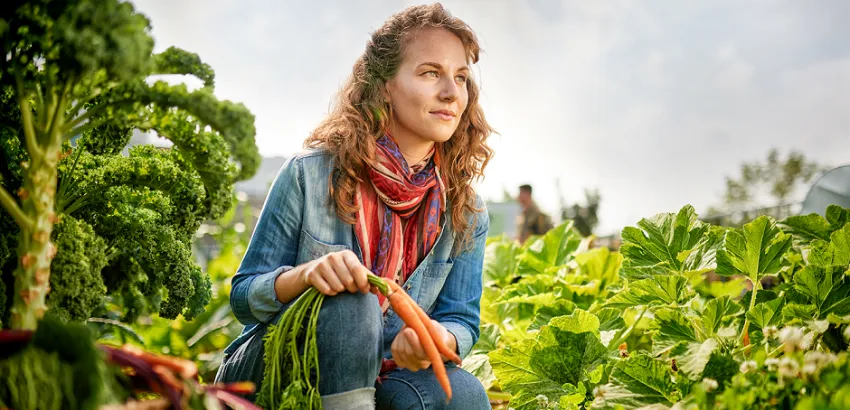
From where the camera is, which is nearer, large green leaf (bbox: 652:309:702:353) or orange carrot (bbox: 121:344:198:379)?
orange carrot (bbox: 121:344:198:379)

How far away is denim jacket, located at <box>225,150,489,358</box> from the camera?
1.77m


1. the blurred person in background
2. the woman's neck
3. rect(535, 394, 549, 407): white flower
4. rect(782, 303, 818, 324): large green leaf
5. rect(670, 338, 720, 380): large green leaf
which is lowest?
rect(535, 394, 549, 407): white flower

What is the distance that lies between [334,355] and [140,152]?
2.55 ft

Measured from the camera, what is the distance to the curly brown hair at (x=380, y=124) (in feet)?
6.41

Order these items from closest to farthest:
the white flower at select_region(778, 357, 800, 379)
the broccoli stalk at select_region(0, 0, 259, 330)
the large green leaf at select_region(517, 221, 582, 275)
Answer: the broccoli stalk at select_region(0, 0, 259, 330) < the white flower at select_region(778, 357, 800, 379) < the large green leaf at select_region(517, 221, 582, 275)

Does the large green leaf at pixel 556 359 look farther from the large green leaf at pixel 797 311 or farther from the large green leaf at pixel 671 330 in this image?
the large green leaf at pixel 797 311

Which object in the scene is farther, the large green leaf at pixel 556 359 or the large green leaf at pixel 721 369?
the large green leaf at pixel 556 359

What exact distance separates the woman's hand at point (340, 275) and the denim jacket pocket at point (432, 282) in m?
0.54

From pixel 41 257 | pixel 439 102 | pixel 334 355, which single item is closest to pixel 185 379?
pixel 41 257

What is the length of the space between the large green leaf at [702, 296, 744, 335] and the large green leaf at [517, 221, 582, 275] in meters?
1.58

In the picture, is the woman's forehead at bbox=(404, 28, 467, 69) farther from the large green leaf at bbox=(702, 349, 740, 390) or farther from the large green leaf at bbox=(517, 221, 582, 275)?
the large green leaf at bbox=(517, 221, 582, 275)

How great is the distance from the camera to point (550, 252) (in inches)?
145

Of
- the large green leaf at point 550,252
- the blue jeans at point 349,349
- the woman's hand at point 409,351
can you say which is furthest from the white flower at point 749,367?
the large green leaf at point 550,252

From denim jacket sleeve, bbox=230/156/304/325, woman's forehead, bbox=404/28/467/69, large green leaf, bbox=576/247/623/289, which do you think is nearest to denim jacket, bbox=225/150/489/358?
denim jacket sleeve, bbox=230/156/304/325
